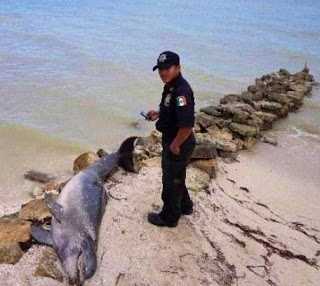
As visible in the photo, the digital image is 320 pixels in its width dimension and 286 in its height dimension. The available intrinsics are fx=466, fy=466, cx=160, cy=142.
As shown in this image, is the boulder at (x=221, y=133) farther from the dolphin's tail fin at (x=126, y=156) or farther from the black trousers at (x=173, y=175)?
the black trousers at (x=173, y=175)

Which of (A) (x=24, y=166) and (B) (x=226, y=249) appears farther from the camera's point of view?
(A) (x=24, y=166)

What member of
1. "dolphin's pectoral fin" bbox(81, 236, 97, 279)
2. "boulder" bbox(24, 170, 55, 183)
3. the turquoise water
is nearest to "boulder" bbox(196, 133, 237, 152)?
the turquoise water

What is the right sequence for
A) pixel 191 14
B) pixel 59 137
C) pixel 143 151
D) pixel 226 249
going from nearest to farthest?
1. pixel 226 249
2. pixel 143 151
3. pixel 59 137
4. pixel 191 14

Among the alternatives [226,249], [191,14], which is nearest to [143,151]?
[226,249]

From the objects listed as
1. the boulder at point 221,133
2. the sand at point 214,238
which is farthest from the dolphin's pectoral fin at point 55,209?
the boulder at point 221,133

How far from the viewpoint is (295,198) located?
731cm

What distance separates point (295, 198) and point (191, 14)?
2695 cm

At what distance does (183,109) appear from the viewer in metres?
4.75

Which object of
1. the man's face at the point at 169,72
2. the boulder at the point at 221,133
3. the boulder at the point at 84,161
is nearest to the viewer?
the man's face at the point at 169,72

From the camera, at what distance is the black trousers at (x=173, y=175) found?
17.2 feet

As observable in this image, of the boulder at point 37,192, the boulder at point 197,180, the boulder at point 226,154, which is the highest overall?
the boulder at point 197,180

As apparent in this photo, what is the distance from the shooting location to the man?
4.80 meters

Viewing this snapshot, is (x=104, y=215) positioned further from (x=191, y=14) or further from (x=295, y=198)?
(x=191, y=14)

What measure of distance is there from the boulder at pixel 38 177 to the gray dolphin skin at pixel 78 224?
145cm
